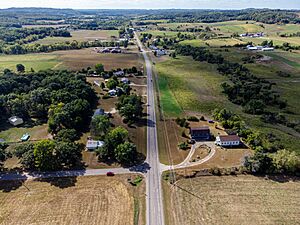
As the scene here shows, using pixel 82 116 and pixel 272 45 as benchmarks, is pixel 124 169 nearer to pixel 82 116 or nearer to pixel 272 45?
pixel 82 116

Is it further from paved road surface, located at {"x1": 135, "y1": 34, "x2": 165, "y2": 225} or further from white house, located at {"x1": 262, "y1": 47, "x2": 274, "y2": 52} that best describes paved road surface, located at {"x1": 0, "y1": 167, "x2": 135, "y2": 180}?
white house, located at {"x1": 262, "y1": 47, "x2": 274, "y2": 52}

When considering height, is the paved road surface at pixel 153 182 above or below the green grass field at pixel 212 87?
above

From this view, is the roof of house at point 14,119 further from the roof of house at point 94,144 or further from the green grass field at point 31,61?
the green grass field at point 31,61

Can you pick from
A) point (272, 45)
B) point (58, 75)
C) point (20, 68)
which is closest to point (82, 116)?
point (58, 75)

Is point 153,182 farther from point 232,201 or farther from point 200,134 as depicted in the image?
point 200,134

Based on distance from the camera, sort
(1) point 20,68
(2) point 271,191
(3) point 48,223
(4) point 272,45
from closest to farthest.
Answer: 1. (3) point 48,223
2. (2) point 271,191
3. (1) point 20,68
4. (4) point 272,45

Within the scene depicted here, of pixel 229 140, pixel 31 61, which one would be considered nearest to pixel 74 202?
pixel 229 140

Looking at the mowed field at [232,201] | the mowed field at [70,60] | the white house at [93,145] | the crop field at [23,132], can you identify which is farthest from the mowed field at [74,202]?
the mowed field at [70,60]

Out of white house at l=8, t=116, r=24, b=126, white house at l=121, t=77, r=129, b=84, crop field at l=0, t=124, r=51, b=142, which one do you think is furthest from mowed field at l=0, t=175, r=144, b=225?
white house at l=121, t=77, r=129, b=84
